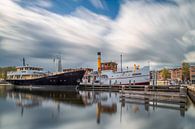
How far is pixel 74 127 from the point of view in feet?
44.0

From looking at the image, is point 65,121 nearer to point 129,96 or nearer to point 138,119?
point 138,119

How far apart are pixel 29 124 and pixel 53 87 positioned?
4465cm

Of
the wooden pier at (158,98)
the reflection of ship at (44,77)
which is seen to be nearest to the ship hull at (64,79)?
the reflection of ship at (44,77)

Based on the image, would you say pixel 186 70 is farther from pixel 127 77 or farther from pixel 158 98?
pixel 158 98

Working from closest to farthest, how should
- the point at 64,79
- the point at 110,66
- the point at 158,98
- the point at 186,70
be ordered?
the point at 158,98 → the point at 64,79 → the point at 110,66 → the point at 186,70

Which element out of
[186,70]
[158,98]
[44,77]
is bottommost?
[158,98]

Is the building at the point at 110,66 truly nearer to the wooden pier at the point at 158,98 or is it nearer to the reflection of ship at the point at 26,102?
the wooden pier at the point at 158,98

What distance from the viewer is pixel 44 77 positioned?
196 feet

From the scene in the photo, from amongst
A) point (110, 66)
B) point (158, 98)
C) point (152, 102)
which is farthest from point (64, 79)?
point (152, 102)

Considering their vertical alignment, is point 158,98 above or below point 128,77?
below

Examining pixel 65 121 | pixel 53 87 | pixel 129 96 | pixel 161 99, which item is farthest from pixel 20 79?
pixel 65 121

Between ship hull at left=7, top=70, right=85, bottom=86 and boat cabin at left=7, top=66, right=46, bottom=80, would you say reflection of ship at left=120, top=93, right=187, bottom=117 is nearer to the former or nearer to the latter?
ship hull at left=7, top=70, right=85, bottom=86

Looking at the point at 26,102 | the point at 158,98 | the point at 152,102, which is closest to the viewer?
the point at 152,102

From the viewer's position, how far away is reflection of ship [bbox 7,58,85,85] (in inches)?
2266
